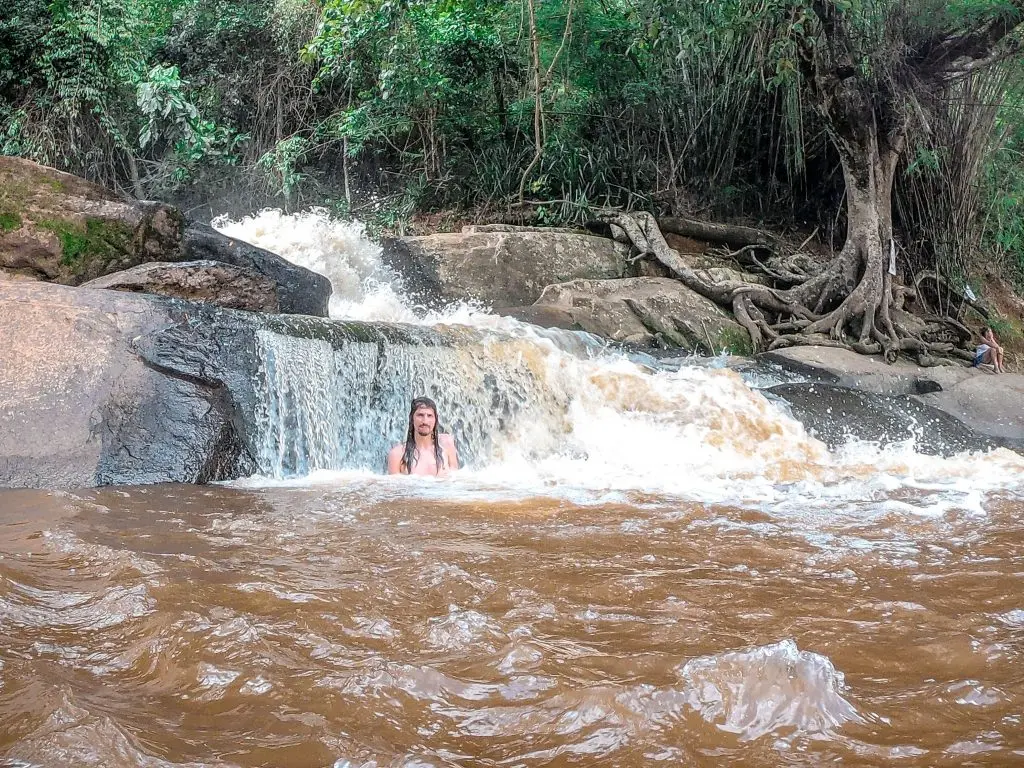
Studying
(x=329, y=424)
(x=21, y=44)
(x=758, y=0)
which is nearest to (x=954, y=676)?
(x=329, y=424)

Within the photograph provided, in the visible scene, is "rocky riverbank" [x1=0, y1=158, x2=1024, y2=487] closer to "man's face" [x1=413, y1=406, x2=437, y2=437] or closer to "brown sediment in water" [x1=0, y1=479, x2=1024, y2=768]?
"man's face" [x1=413, y1=406, x2=437, y2=437]

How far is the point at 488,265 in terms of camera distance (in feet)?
33.1

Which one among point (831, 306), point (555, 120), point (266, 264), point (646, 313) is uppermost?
point (555, 120)

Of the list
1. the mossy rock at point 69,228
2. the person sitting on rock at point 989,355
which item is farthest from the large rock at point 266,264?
the person sitting on rock at point 989,355

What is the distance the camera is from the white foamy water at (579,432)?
5.06 metres

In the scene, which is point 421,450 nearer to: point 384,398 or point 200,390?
point 384,398

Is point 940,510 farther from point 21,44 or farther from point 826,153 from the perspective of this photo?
point 21,44

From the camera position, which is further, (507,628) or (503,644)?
(507,628)

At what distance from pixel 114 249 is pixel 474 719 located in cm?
685

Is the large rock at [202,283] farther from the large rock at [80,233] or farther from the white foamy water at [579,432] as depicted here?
the white foamy water at [579,432]

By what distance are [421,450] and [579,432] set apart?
1.80 m

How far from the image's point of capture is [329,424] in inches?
239

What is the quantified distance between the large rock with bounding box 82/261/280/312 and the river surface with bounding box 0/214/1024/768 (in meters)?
2.48

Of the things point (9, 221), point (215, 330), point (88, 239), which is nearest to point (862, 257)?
point (215, 330)
